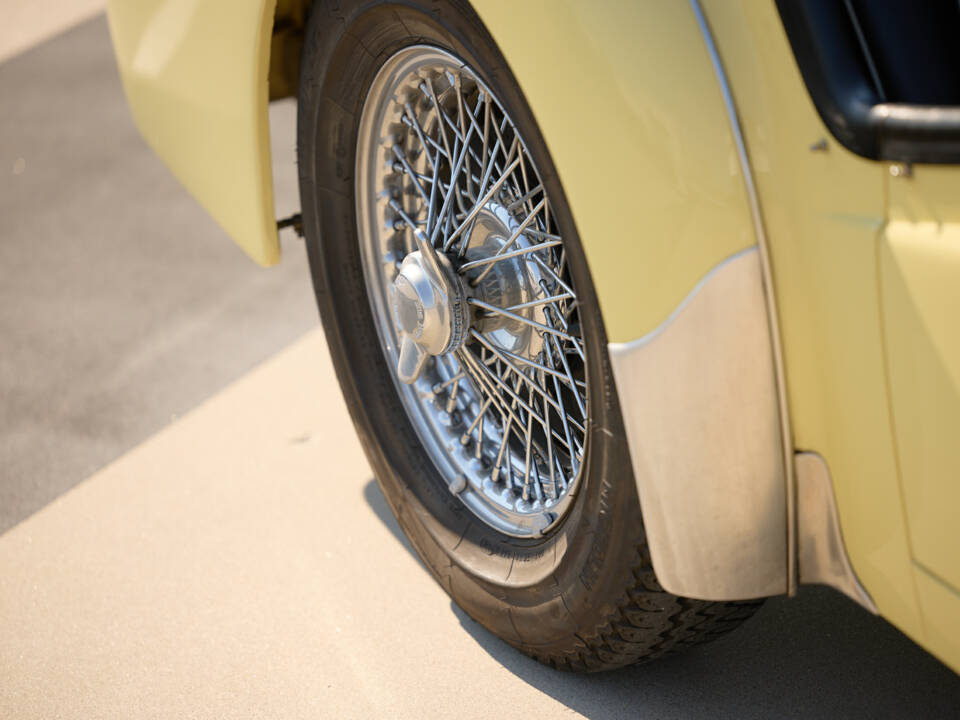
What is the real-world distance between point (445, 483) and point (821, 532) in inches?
32.4

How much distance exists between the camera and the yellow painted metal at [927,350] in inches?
32.0

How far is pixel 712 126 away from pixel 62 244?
2.98m

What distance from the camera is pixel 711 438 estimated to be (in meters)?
1.01

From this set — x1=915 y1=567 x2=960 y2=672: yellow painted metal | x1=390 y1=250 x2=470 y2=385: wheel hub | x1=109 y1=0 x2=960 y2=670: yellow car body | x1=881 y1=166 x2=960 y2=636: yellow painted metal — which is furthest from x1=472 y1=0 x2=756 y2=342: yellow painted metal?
x1=390 y1=250 x2=470 y2=385: wheel hub

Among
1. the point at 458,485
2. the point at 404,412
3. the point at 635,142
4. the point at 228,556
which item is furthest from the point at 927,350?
the point at 228,556

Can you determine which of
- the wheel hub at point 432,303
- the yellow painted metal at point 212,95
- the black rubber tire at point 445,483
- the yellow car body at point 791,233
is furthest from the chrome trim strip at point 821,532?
the yellow painted metal at point 212,95

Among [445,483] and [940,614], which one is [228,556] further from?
[940,614]

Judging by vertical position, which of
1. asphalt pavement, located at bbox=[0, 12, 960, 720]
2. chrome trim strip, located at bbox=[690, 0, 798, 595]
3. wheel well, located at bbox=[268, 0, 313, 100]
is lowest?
asphalt pavement, located at bbox=[0, 12, 960, 720]

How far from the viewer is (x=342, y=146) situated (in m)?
1.66

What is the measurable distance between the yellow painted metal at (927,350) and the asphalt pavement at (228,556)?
57cm

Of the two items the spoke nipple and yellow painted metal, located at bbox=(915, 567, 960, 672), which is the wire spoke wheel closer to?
the spoke nipple

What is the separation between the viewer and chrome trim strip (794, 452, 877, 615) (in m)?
1.00

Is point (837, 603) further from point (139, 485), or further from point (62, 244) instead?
point (62, 244)

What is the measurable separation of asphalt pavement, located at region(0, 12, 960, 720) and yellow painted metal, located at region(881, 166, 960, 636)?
22.5 inches
